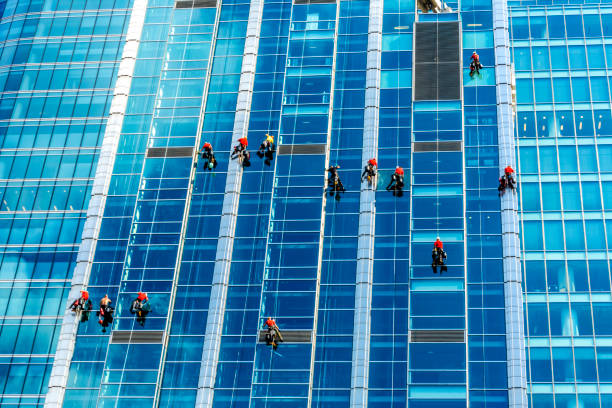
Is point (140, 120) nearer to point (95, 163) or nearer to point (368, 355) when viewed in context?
point (95, 163)

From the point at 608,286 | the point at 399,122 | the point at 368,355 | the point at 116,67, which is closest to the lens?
the point at 368,355

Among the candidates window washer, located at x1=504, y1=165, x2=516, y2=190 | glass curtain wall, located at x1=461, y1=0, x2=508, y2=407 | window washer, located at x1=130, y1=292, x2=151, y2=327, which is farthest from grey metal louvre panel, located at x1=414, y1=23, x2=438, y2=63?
window washer, located at x1=130, y1=292, x2=151, y2=327

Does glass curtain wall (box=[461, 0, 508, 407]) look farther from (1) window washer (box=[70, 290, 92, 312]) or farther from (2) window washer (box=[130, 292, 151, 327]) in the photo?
(1) window washer (box=[70, 290, 92, 312])

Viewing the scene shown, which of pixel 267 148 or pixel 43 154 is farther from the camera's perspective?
pixel 43 154

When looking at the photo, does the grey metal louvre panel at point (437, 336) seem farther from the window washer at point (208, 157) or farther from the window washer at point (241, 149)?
the window washer at point (208, 157)

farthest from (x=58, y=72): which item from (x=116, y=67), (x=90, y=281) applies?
(x=90, y=281)

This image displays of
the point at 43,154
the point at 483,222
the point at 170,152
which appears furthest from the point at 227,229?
the point at 43,154

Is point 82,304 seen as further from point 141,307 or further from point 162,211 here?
point 162,211
